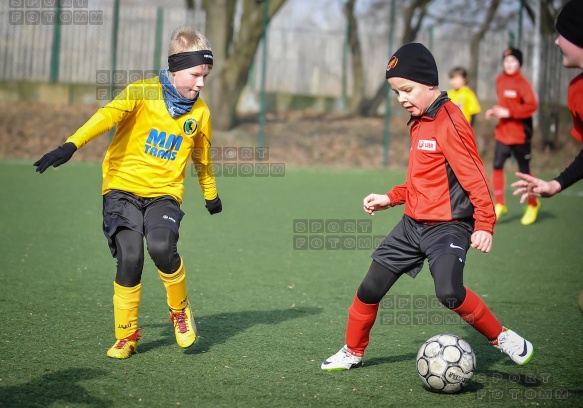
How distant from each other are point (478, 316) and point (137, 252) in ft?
6.42

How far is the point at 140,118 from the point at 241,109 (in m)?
17.9

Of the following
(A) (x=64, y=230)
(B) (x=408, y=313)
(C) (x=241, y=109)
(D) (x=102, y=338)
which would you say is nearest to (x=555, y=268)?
(B) (x=408, y=313)

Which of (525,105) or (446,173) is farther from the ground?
(525,105)

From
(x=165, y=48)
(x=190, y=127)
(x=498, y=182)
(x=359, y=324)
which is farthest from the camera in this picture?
(x=165, y=48)

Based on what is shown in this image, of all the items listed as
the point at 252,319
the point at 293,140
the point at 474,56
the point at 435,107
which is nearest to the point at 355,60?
the point at 474,56

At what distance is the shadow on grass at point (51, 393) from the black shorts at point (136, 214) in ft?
2.75

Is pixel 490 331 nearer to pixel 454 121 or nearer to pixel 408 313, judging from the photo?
pixel 454 121

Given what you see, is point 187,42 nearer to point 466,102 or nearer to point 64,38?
point 466,102

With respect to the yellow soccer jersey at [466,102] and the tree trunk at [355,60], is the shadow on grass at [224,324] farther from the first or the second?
the tree trunk at [355,60]

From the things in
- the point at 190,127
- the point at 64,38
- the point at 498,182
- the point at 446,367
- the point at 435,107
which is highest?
the point at 64,38

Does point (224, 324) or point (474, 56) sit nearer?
point (224, 324)

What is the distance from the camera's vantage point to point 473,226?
14.4ft

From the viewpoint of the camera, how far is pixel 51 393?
3.87 meters

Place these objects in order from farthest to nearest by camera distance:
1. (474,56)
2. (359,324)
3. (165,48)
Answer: (474,56), (165,48), (359,324)
